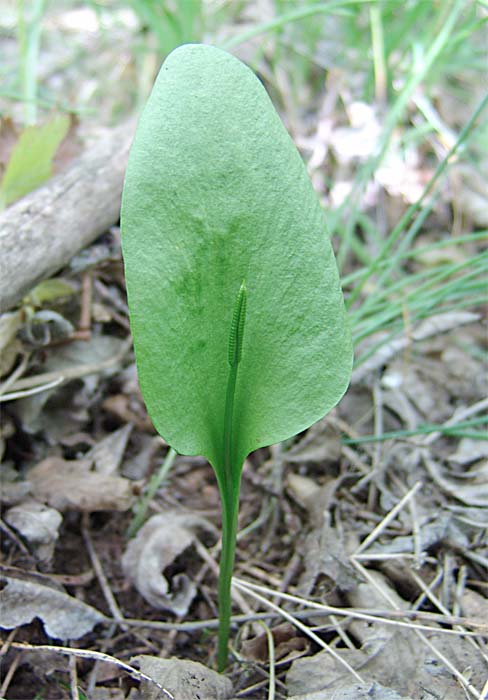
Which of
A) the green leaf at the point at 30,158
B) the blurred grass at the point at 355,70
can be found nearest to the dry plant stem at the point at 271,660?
the blurred grass at the point at 355,70

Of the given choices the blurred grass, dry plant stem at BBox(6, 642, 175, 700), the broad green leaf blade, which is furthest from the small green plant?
the blurred grass

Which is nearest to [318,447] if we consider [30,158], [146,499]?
[146,499]

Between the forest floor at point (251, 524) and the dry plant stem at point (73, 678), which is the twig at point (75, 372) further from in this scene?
the dry plant stem at point (73, 678)

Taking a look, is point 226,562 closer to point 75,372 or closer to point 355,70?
point 75,372

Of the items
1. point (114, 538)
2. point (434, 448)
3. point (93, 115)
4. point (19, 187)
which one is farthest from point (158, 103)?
point (93, 115)

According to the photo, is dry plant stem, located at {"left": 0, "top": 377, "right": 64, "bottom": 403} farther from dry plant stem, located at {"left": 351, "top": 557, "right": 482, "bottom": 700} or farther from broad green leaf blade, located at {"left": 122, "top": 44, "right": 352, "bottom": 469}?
dry plant stem, located at {"left": 351, "top": 557, "right": 482, "bottom": 700}

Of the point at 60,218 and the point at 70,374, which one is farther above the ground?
the point at 60,218
